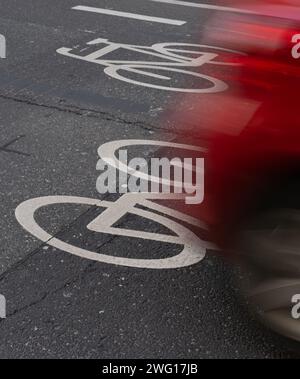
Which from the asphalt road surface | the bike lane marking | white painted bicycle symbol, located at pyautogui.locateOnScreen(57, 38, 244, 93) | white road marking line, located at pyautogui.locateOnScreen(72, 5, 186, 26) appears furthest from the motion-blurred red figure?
white road marking line, located at pyautogui.locateOnScreen(72, 5, 186, 26)

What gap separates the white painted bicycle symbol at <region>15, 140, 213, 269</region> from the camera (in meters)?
4.32

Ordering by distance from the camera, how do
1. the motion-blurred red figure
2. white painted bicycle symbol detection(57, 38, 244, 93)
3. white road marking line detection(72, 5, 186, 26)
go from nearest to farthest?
the motion-blurred red figure, white painted bicycle symbol detection(57, 38, 244, 93), white road marking line detection(72, 5, 186, 26)

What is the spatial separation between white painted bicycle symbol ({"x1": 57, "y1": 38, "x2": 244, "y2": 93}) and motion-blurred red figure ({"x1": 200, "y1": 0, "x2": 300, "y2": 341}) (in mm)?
3158

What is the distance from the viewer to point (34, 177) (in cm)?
529

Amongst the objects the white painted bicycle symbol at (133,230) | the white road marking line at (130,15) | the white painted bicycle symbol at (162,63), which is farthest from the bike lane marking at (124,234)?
the white road marking line at (130,15)

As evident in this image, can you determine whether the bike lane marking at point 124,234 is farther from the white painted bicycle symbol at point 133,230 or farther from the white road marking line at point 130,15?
the white road marking line at point 130,15

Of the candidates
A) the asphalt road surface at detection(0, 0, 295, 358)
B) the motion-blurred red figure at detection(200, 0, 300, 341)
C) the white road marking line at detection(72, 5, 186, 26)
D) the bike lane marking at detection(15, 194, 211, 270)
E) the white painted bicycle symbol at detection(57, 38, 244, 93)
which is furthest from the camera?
the white road marking line at detection(72, 5, 186, 26)

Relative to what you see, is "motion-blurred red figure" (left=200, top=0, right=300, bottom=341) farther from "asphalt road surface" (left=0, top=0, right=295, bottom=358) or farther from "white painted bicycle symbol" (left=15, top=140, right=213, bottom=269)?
"white painted bicycle symbol" (left=15, top=140, right=213, bottom=269)

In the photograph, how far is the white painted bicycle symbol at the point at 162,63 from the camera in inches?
275

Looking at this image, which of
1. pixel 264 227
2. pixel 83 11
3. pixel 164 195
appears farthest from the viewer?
pixel 83 11

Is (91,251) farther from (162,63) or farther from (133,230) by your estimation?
(162,63)
